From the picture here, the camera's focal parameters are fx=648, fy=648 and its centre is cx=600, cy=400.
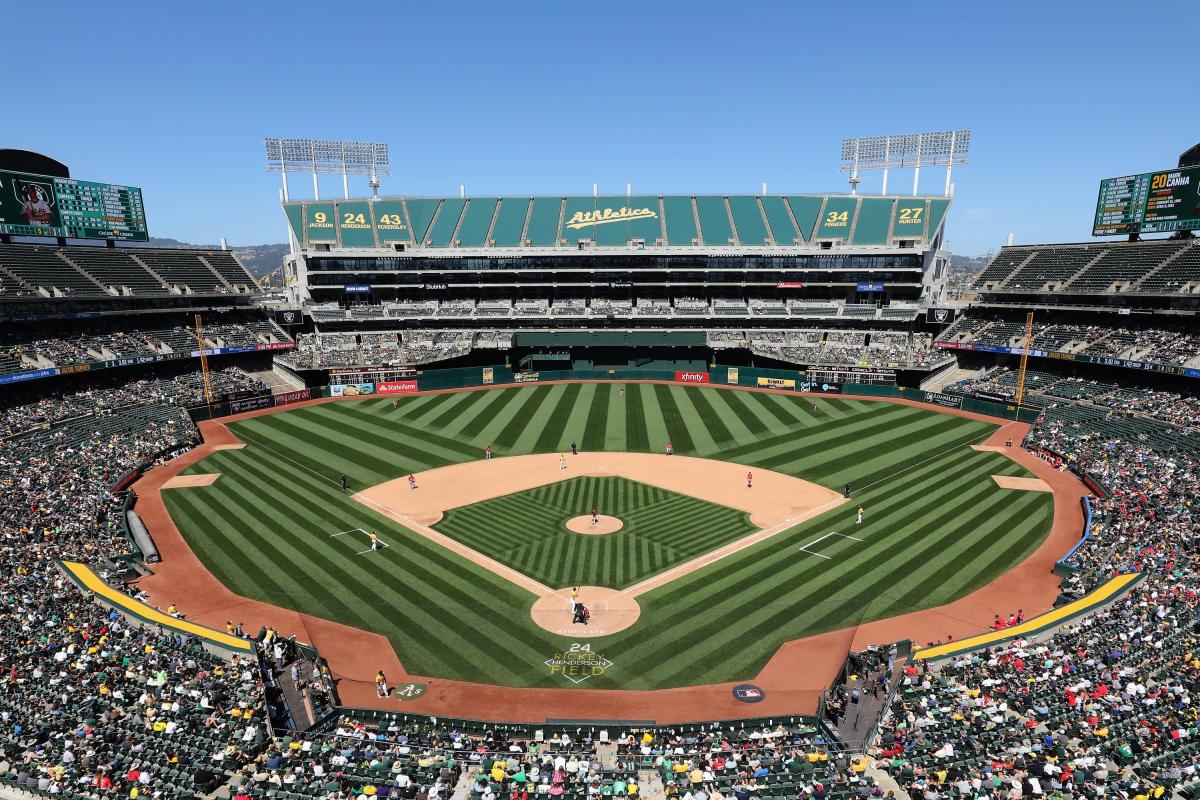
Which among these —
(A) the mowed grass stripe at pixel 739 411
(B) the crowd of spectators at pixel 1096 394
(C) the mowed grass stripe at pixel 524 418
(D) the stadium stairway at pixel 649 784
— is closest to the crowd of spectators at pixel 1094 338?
(B) the crowd of spectators at pixel 1096 394

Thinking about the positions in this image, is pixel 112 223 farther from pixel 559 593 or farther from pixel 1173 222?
pixel 1173 222

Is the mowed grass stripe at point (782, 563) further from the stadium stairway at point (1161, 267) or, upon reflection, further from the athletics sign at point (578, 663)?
the stadium stairway at point (1161, 267)

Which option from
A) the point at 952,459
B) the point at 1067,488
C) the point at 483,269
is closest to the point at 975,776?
the point at 1067,488

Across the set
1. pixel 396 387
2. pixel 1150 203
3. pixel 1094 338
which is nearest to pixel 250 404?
pixel 396 387

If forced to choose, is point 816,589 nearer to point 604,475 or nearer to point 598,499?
point 598,499

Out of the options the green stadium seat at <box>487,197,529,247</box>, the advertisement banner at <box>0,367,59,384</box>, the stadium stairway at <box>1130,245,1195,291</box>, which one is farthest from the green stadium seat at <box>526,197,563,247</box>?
the stadium stairway at <box>1130,245,1195,291</box>

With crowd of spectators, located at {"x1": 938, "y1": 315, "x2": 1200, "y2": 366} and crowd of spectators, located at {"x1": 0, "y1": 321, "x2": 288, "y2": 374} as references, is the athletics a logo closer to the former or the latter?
crowd of spectators, located at {"x1": 0, "y1": 321, "x2": 288, "y2": 374}
